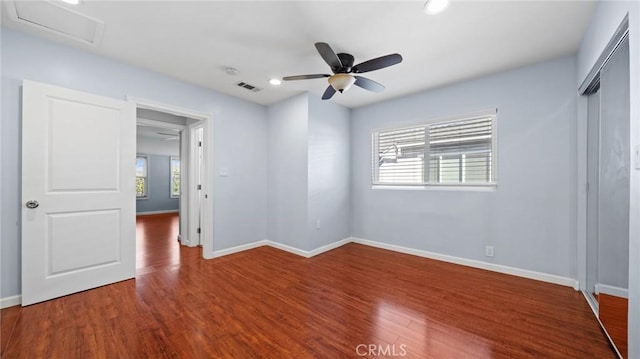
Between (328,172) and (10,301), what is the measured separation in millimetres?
3764

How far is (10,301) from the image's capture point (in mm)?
2287

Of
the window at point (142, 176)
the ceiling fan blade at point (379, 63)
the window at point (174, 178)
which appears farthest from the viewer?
the window at point (174, 178)

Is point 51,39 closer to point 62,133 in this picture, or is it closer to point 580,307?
point 62,133

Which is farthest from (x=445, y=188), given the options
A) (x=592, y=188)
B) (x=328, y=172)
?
(x=328, y=172)

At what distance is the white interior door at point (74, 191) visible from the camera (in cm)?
235

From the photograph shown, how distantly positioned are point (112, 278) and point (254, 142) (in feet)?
8.65

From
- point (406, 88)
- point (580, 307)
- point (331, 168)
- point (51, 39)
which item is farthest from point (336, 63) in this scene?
point (580, 307)

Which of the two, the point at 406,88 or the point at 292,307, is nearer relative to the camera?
the point at 292,307

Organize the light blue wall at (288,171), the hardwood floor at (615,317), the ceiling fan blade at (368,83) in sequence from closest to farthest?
the hardwood floor at (615,317) → the ceiling fan blade at (368,83) → the light blue wall at (288,171)

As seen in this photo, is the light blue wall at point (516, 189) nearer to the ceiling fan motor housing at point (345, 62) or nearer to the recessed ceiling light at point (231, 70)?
the ceiling fan motor housing at point (345, 62)

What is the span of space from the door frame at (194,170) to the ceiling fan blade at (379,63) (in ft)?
7.94

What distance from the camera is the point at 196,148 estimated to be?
4.44 metres

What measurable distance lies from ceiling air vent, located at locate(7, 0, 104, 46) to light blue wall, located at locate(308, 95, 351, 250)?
2526 millimetres

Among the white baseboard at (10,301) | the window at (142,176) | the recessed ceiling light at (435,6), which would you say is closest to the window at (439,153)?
the recessed ceiling light at (435,6)
